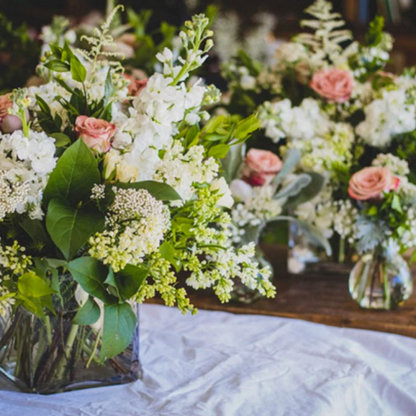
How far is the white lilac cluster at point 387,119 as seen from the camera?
156cm

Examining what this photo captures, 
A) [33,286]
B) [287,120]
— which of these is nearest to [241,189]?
[287,120]

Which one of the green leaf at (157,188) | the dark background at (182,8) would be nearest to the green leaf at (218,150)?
the green leaf at (157,188)

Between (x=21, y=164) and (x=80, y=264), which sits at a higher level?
(x=21, y=164)

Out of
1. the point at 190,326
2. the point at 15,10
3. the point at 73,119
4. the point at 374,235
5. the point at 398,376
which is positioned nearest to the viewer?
the point at 73,119

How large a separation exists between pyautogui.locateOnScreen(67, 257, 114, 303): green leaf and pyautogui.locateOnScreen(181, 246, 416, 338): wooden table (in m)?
0.58

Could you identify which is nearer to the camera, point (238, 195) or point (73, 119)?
point (73, 119)

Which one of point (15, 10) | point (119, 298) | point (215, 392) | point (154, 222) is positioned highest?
point (15, 10)

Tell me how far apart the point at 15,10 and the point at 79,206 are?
5232 millimetres

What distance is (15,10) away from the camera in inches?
226

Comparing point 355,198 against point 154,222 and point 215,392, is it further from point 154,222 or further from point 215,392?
point 154,222

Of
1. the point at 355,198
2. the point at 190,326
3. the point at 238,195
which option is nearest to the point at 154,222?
the point at 190,326

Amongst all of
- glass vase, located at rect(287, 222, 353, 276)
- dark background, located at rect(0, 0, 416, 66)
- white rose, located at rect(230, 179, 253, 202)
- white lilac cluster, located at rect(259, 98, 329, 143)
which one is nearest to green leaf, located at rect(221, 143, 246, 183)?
white rose, located at rect(230, 179, 253, 202)

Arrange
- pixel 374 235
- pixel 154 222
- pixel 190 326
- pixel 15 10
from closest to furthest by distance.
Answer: pixel 154 222 < pixel 190 326 < pixel 374 235 < pixel 15 10

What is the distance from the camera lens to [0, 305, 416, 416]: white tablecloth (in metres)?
1.03
